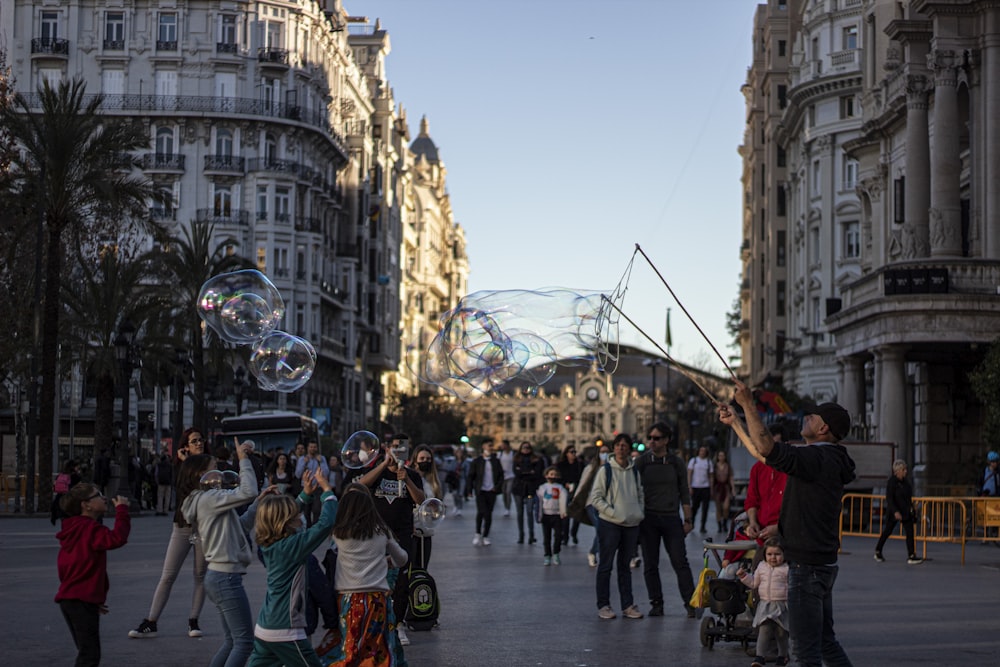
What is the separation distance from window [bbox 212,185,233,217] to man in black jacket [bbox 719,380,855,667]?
69804mm

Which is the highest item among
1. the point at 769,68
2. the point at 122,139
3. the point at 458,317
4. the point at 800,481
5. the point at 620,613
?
the point at 769,68

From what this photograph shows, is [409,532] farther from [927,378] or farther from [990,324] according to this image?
[927,378]

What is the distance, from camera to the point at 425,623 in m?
14.1

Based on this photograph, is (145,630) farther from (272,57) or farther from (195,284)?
(272,57)

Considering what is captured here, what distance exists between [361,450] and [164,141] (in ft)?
219

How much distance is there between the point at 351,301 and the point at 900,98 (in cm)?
5024

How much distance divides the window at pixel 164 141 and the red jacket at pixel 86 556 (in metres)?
68.5

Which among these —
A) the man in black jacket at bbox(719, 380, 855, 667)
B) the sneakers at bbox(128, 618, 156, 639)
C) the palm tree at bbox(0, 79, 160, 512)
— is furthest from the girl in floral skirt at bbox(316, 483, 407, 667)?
the palm tree at bbox(0, 79, 160, 512)

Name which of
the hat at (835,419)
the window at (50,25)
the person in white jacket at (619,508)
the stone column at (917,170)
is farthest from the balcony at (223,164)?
the hat at (835,419)

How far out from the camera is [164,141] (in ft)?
251

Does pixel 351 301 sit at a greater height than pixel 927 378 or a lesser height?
greater

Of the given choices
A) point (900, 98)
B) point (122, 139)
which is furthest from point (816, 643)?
point (900, 98)

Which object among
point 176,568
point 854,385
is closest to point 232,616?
point 176,568

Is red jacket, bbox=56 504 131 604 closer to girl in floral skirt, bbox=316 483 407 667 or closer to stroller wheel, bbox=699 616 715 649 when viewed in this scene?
girl in floral skirt, bbox=316 483 407 667
